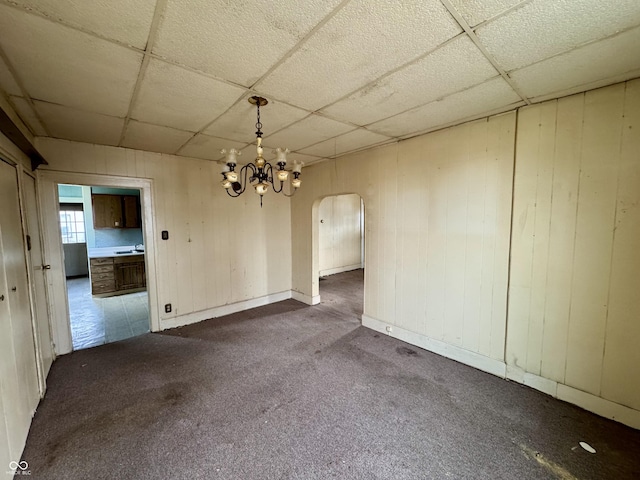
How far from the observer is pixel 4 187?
181cm

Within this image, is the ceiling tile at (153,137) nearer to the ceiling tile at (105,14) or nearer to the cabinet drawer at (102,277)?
the ceiling tile at (105,14)

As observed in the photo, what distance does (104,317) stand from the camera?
4191mm

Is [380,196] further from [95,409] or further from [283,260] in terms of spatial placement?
[95,409]

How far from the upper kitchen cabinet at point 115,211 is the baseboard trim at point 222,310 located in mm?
3697

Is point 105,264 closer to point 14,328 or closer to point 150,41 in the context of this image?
point 14,328


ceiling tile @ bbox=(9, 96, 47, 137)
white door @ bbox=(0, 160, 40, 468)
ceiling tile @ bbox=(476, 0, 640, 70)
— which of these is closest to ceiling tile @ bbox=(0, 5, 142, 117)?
ceiling tile @ bbox=(9, 96, 47, 137)

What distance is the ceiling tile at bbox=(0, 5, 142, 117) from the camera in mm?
1231

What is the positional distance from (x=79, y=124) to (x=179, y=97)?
1.29 metres

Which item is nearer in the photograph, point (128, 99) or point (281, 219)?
point (128, 99)

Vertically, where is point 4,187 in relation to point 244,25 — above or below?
below

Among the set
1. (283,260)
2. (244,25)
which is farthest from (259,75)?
(283,260)

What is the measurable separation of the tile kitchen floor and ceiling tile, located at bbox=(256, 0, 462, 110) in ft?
12.2

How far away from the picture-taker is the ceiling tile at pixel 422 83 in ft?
4.85

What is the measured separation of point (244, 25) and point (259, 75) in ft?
1.39
